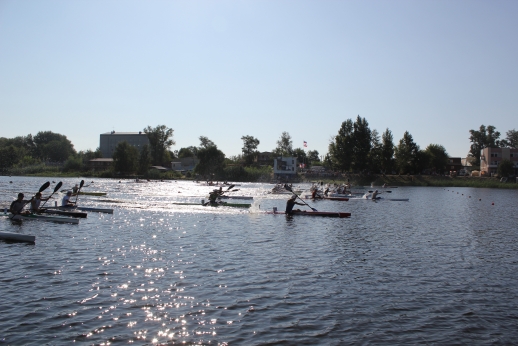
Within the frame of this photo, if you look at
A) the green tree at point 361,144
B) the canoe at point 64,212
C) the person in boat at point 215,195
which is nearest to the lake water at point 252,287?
the canoe at point 64,212

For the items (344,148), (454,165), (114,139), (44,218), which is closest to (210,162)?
(344,148)

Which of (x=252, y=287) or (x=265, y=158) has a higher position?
(x=265, y=158)

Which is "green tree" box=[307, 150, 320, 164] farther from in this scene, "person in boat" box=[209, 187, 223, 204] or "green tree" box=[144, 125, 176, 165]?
"person in boat" box=[209, 187, 223, 204]

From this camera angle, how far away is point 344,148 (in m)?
114

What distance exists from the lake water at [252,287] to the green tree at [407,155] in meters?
91.8

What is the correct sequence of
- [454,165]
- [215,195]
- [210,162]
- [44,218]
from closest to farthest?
[44,218], [215,195], [210,162], [454,165]

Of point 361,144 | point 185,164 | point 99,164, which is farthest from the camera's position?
point 185,164

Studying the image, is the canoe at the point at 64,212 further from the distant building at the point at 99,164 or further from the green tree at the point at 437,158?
the distant building at the point at 99,164

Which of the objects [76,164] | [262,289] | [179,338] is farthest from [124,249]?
[76,164]

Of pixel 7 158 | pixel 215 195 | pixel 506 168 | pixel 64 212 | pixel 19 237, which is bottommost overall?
pixel 19 237

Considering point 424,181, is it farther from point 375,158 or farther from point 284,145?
point 284,145

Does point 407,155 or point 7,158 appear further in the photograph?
point 7,158

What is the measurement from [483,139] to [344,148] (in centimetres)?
8090

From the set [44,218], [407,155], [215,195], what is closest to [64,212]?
[44,218]
